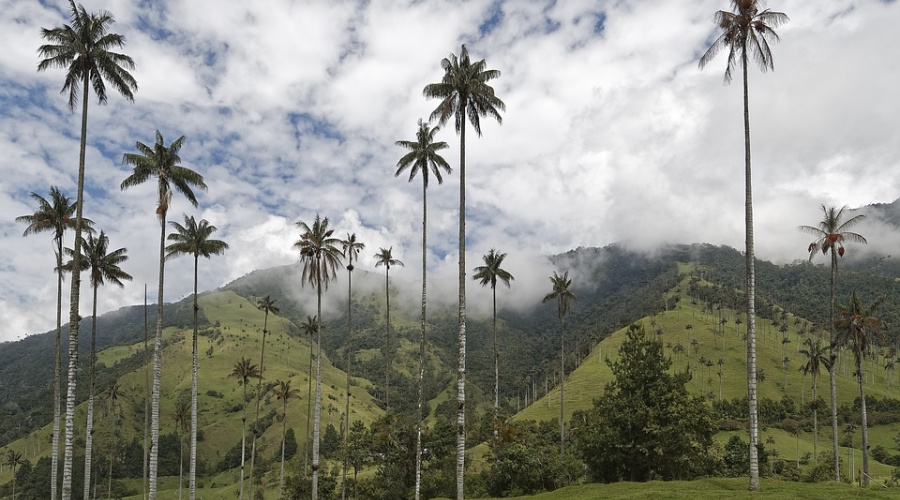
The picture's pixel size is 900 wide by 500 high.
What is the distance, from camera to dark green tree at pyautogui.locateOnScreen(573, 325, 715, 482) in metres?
47.1

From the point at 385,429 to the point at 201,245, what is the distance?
108ft

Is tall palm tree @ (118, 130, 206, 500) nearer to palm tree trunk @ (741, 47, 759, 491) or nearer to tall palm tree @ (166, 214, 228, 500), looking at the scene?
tall palm tree @ (166, 214, 228, 500)

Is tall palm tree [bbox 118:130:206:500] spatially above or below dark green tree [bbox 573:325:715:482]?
above

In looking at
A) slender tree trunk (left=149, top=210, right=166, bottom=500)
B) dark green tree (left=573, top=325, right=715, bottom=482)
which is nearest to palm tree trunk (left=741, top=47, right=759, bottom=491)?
dark green tree (left=573, top=325, right=715, bottom=482)

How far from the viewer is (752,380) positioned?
111 feet

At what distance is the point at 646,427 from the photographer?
1845 inches

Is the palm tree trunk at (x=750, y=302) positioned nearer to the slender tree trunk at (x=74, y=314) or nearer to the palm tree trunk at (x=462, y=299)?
the palm tree trunk at (x=462, y=299)

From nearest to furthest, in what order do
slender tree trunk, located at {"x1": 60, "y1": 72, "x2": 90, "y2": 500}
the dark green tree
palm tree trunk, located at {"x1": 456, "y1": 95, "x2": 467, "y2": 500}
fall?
slender tree trunk, located at {"x1": 60, "y1": 72, "x2": 90, "y2": 500}
palm tree trunk, located at {"x1": 456, "y1": 95, "x2": 467, "y2": 500}
the dark green tree

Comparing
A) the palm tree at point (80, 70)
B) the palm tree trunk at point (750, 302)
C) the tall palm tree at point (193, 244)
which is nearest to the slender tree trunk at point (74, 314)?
the palm tree at point (80, 70)

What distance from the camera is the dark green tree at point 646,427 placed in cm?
4706

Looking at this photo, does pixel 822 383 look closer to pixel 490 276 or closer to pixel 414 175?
pixel 490 276

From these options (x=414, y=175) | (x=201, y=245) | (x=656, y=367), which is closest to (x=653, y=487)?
(x=656, y=367)

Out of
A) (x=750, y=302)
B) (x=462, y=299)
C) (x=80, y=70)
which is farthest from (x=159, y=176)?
(x=750, y=302)

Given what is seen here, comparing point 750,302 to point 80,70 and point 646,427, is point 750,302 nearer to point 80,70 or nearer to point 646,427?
point 646,427
